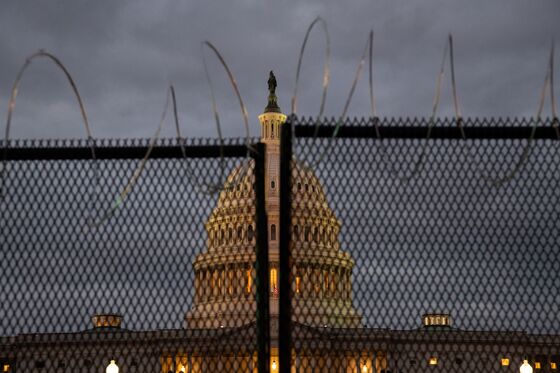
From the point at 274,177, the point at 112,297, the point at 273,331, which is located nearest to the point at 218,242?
the point at 274,177

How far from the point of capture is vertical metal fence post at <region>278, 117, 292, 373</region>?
12234 mm

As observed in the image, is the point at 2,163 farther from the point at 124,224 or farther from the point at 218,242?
the point at 218,242

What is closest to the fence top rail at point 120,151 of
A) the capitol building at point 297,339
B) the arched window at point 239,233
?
the capitol building at point 297,339

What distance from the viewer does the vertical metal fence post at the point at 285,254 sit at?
1223 centimetres

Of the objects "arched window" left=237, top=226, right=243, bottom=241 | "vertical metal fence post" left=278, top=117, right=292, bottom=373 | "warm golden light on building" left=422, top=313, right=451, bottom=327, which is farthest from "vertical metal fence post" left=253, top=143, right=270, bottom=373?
"arched window" left=237, top=226, right=243, bottom=241

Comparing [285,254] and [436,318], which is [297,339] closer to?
[285,254]

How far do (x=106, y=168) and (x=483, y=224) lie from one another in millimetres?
4762

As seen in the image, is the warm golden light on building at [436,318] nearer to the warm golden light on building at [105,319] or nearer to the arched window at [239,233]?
the warm golden light on building at [105,319]

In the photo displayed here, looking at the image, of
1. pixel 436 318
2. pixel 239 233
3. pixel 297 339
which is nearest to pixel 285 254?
pixel 297 339

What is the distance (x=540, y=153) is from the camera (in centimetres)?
1314

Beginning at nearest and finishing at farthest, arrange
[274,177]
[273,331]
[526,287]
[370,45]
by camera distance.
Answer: [370,45]
[526,287]
[273,331]
[274,177]

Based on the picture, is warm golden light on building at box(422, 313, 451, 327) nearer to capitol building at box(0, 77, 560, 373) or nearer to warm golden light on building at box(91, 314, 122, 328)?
capitol building at box(0, 77, 560, 373)

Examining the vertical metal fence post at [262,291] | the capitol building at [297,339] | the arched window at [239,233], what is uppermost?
the arched window at [239,233]

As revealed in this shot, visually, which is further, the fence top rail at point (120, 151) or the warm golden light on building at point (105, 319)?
the warm golden light on building at point (105, 319)
